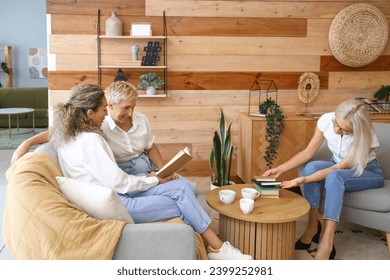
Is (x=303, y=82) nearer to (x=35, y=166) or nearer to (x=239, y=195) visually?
(x=239, y=195)

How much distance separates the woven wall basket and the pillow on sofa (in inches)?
123

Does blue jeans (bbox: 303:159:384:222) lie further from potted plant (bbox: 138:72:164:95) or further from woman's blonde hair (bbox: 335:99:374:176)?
potted plant (bbox: 138:72:164:95)

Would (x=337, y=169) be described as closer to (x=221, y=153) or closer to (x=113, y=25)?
(x=221, y=153)

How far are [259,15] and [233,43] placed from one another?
1.19 feet

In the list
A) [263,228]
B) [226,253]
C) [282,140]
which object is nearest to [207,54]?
[282,140]

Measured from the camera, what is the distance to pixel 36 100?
8.66 metres

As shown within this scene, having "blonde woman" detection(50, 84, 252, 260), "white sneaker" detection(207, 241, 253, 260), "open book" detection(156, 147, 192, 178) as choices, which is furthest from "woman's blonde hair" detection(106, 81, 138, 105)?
"white sneaker" detection(207, 241, 253, 260)

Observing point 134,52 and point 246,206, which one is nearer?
point 246,206

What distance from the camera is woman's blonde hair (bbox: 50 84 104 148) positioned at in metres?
2.43

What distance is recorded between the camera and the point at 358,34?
14.3ft

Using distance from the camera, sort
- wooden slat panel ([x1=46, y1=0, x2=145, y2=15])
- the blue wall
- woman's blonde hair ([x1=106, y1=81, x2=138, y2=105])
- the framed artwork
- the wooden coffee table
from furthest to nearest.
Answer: the framed artwork, the blue wall, wooden slat panel ([x1=46, y1=0, x2=145, y2=15]), woman's blonde hair ([x1=106, y1=81, x2=138, y2=105]), the wooden coffee table

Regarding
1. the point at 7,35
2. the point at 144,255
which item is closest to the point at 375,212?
the point at 144,255

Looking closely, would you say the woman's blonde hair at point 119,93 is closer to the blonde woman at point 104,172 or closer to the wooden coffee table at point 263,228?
the blonde woman at point 104,172

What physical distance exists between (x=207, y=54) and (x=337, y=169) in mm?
1844
